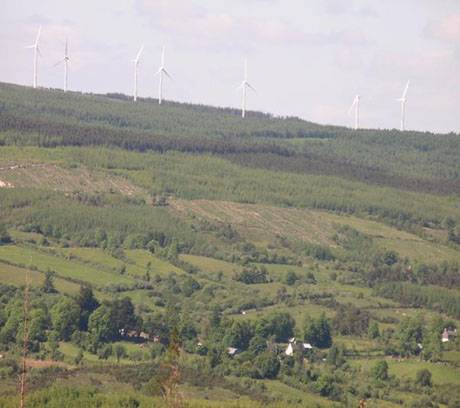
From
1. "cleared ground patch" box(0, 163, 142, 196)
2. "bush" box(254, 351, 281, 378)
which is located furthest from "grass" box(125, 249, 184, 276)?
"bush" box(254, 351, 281, 378)

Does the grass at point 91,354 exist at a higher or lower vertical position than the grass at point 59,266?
lower

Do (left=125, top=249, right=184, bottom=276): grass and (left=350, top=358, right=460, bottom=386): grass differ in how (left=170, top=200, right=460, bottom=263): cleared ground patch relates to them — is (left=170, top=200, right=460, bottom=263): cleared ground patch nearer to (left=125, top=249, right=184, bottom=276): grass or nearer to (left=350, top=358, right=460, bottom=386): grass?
(left=125, top=249, right=184, bottom=276): grass

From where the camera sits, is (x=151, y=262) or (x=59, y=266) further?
(x=151, y=262)

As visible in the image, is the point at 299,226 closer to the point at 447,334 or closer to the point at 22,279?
the point at 447,334

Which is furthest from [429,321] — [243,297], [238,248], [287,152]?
[287,152]

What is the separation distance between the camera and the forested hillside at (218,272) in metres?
89.0

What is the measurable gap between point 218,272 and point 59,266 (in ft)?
41.7

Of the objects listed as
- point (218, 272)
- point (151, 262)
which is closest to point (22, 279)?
point (151, 262)

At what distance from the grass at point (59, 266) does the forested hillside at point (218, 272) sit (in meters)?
0.25

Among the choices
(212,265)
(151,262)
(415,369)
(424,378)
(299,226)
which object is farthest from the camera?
(299,226)

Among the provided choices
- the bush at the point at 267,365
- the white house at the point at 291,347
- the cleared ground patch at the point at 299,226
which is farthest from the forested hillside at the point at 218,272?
the white house at the point at 291,347

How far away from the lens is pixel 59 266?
115 metres

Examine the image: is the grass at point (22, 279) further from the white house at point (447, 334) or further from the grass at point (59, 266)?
the white house at point (447, 334)

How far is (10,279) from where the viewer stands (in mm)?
107250
